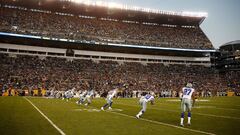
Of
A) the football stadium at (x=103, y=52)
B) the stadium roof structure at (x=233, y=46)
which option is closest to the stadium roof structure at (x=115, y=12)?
the football stadium at (x=103, y=52)

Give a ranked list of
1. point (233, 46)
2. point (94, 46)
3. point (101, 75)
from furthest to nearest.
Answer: point (233, 46)
point (94, 46)
point (101, 75)

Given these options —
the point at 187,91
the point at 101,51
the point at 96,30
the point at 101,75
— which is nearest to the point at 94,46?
the point at 101,51

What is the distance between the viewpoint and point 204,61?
72250 millimetres

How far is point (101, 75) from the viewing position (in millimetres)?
55125

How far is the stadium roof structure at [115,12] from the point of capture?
58156mm

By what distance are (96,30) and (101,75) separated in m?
12.3

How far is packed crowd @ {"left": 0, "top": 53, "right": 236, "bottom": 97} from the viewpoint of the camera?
157 feet

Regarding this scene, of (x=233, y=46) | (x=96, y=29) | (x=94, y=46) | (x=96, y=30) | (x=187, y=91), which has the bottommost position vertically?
(x=187, y=91)

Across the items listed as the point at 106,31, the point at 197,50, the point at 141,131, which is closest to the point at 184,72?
the point at 197,50

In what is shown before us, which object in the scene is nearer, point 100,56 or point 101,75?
point 101,75

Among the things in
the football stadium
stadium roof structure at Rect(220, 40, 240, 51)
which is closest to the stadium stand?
the football stadium

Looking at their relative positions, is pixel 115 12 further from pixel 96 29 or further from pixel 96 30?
pixel 96 30

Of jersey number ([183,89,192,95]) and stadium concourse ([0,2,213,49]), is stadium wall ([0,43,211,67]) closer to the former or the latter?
stadium concourse ([0,2,213,49])

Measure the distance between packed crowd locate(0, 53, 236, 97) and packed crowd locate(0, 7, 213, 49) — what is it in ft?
17.7
